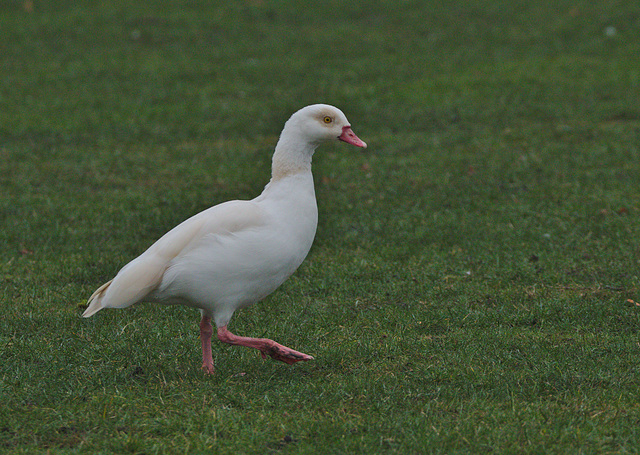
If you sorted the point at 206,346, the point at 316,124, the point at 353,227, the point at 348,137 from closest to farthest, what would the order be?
the point at 206,346
the point at 316,124
the point at 348,137
the point at 353,227

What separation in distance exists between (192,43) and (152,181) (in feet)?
30.0

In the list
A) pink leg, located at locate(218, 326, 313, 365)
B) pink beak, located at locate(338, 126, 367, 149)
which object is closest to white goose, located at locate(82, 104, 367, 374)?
pink leg, located at locate(218, 326, 313, 365)

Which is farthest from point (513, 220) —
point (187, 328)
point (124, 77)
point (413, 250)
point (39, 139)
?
point (124, 77)

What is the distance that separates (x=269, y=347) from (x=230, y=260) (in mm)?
583

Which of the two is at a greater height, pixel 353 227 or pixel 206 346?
A: pixel 206 346

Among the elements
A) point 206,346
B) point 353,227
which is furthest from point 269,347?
point 353,227

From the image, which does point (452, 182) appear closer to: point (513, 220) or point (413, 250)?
point (513, 220)

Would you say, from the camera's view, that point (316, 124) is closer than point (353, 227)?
Yes

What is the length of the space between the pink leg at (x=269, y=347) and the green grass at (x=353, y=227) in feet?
0.64

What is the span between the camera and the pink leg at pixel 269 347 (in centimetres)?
559

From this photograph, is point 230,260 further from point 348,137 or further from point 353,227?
point 353,227

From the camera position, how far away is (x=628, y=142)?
12.4 m

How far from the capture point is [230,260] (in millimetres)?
5492

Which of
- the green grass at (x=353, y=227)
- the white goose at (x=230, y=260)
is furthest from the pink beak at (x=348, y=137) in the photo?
the green grass at (x=353, y=227)
